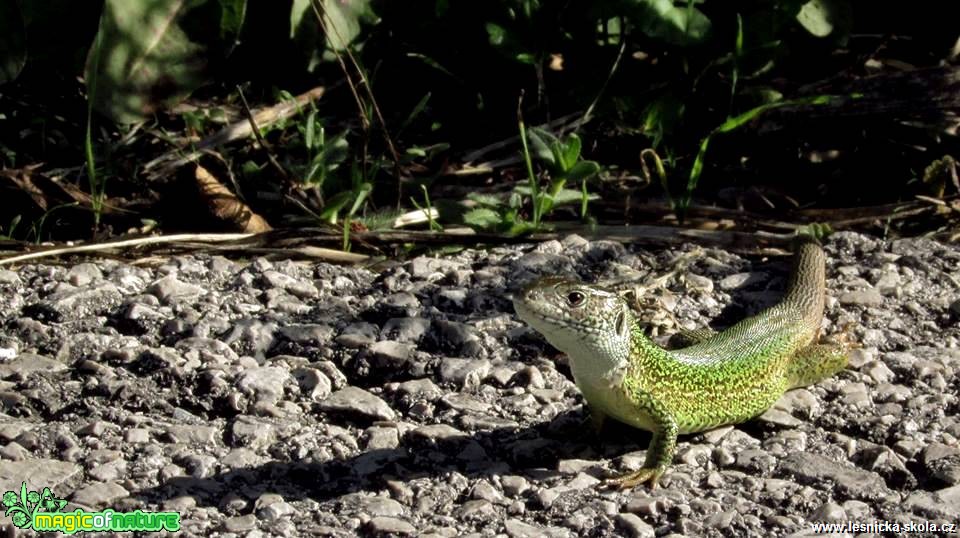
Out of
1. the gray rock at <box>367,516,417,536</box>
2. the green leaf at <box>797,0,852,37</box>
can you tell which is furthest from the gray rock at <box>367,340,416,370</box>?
the green leaf at <box>797,0,852,37</box>

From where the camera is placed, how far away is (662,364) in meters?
4.03

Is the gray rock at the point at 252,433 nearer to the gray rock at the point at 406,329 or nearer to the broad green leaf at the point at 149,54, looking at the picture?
the gray rock at the point at 406,329

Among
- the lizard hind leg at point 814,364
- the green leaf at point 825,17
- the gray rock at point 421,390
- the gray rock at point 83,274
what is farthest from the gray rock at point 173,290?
the green leaf at point 825,17

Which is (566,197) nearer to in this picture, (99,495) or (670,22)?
(670,22)

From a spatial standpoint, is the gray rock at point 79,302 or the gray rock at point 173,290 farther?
the gray rock at point 173,290

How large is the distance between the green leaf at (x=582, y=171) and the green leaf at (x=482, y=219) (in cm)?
32

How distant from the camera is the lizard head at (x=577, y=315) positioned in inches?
147

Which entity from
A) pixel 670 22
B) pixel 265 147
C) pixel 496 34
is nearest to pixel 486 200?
pixel 496 34

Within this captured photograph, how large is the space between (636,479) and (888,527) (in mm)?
640

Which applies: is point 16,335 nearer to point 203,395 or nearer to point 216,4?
point 203,395

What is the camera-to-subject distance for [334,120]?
6387 mm

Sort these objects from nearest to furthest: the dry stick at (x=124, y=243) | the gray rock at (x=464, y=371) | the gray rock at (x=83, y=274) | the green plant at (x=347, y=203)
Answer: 1. the gray rock at (x=464, y=371)
2. the gray rock at (x=83, y=274)
3. the dry stick at (x=124, y=243)
4. the green plant at (x=347, y=203)

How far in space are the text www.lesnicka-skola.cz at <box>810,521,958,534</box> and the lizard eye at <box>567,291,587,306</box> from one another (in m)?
0.81

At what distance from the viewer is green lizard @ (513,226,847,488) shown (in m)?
3.77
